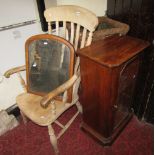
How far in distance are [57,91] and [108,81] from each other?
390 millimetres

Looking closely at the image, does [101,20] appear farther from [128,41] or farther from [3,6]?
[3,6]

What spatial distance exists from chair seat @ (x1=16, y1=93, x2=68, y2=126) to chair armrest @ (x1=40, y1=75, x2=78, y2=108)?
0.21 metres

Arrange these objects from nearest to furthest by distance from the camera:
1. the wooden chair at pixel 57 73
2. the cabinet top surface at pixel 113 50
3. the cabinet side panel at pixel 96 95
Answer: the cabinet top surface at pixel 113 50 → the cabinet side panel at pixel 96 95 → the wooden chair at pixel 57 73

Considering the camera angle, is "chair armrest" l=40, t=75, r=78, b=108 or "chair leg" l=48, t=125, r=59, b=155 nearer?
"chair armrest" l=40, t=75, r=78, b=108

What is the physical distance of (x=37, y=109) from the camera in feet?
5.10

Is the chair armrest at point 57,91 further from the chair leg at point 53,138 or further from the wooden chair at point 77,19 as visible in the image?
the chair leg at point 53,138

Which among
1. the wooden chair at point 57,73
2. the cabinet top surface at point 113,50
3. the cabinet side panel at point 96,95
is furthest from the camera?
the wooden chair at point 57,73

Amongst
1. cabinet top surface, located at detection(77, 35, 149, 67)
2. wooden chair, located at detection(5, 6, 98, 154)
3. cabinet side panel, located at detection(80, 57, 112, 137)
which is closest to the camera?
cabinet top surface, located at detection(77, 35, 149, 67)

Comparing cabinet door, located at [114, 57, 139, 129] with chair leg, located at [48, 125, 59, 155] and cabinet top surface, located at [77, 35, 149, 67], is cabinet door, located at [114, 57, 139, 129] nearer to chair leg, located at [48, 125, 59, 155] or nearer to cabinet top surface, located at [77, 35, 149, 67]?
cabinet top surface, located at [77, 35, 149, 67]

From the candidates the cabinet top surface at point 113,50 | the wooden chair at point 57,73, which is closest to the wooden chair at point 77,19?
the wooden chair at point 57,73

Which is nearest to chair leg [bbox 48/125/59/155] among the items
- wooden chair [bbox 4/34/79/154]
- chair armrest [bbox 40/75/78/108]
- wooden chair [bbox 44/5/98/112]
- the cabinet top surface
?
wooden chair [bbox 4/34/79/154]

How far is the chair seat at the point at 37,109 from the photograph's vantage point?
1.46 metres

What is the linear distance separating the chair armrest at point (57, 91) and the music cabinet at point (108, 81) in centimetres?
11

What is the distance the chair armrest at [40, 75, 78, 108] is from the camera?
130 centimetres
